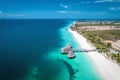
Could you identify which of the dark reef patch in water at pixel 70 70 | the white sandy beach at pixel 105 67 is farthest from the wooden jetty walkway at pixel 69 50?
the white sandy beach at pixel 105 67

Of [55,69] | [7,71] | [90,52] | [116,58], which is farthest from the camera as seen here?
[90,52]

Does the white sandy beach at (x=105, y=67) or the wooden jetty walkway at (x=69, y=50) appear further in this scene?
the wooden jetty walkway at (x=69, y=50)

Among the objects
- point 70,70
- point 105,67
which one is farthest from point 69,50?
point 105,67

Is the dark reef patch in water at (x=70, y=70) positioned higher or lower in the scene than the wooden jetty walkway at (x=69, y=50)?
lower

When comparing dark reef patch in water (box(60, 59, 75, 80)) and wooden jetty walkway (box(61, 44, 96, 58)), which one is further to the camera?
wooden jetty walkway (box(61, 44, 96, 58))

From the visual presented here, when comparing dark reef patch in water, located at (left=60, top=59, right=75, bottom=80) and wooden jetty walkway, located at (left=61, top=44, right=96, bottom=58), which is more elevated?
wooden jetty walkway, located at (left=61, top=44, right=96, bottom=58)

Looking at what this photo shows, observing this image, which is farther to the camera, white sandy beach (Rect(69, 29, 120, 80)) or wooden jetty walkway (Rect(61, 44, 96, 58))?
wooden jetty walkway (Rect(61, 44, 96, 58))

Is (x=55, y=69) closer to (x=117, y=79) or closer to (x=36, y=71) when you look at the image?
(x=36, y=71)

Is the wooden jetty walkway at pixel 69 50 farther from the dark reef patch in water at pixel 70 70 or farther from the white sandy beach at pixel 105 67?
the white sandy beach at pixel 105 67

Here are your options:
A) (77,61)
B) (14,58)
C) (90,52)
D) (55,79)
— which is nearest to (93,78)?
(55,79)

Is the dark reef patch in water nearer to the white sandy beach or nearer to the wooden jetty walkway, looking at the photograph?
the wooden jetty walkway

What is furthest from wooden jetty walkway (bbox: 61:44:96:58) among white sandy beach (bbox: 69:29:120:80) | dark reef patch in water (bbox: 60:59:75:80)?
white sandy beach (bbox: 69:29:120:80)
